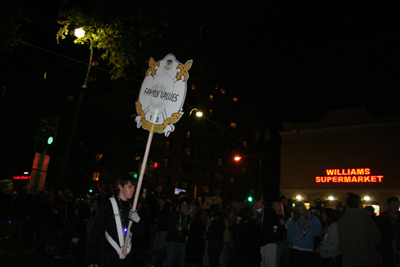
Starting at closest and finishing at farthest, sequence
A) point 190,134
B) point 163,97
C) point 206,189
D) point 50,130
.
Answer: point 163,97 → point 50,130 → point 190,134 → point 206,189

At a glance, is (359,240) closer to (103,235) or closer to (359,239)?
(359,239)

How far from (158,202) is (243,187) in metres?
53.4

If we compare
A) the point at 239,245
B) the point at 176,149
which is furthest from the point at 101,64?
the point at 239,245

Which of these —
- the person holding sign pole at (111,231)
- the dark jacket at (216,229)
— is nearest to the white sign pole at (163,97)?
the person holding sign pole at (111,231)

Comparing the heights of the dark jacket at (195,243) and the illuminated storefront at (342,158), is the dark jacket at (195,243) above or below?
below

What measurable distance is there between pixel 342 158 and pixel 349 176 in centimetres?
181

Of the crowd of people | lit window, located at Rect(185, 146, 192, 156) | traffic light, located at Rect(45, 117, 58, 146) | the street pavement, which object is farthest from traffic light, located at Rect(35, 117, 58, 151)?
lit window, located at Rect(185, 146, 192, 156)

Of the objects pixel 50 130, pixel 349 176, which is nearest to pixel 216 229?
pixel 50 130

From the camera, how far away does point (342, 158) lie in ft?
102

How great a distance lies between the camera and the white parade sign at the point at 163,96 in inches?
208

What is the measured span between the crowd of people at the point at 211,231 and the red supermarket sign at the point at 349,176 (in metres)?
23.1

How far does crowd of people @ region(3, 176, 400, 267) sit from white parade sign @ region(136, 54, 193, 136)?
3.73 ft

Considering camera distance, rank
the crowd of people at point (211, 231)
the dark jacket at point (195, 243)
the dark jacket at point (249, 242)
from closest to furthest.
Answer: the crowd of people at point (211, 231)
the dark jacket at point (249, 242)
the dark jacket at point (195, 243)

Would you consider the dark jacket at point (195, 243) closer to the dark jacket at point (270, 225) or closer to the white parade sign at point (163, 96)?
the dark jacket at point (270, 225)
